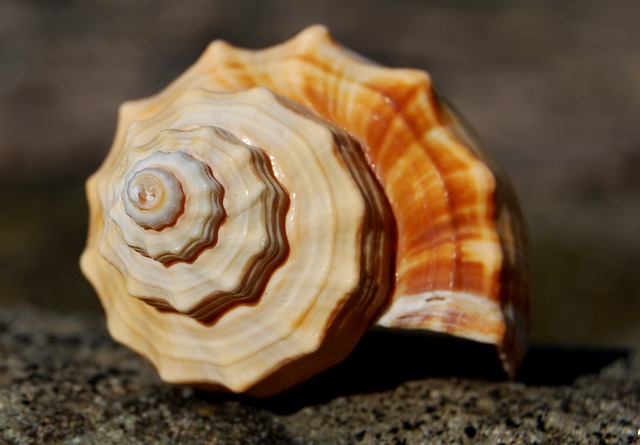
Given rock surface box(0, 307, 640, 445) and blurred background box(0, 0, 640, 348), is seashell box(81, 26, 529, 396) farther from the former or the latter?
blurred background box(0, 0, 640, 348)

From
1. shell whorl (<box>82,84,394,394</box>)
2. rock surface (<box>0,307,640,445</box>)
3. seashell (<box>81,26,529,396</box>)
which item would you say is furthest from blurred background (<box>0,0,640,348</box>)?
shell whorl (<box>82,84,394,394</box>)

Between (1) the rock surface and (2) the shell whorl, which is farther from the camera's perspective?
(1) the rock surface

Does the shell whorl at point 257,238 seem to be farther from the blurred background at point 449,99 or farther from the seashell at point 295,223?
the blurred background at point 449,99

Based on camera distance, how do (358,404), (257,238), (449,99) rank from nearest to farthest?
(257,238) < (358,404) < (449,99)

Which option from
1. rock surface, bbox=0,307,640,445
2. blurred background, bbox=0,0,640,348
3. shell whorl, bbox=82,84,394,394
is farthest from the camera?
blurred background, bbox=0,0,640,348

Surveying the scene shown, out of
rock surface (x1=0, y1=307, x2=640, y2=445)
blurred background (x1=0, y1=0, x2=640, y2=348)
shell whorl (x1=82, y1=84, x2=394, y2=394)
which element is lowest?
blurred background (x1=0, y1=0, x2=640, y2=348)

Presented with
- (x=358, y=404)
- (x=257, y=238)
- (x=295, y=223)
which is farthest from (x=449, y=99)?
(x=257, y=238)

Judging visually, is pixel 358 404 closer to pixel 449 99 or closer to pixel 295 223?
pixel 295 223

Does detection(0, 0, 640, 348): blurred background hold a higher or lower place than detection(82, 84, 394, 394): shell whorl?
lower

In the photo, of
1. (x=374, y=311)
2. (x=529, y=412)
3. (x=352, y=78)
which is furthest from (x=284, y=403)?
(x=352, y=78)
